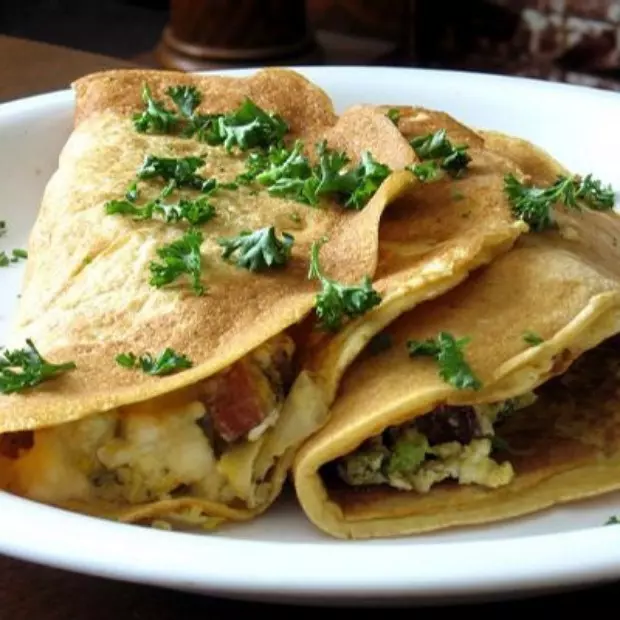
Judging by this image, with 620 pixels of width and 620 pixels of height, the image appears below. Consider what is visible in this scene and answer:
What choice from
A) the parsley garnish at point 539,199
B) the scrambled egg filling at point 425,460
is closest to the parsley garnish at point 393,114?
the parsley garnish at point 539,199

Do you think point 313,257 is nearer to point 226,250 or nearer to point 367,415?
point 226,250

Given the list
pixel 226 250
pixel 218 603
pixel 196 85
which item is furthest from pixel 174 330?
pixel 196 85

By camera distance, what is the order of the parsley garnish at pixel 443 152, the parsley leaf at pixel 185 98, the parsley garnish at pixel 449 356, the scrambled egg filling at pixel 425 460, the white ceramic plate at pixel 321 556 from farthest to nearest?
the parsley leaf at pixel 185 98
the parsley garnish at pixel 443 152
the scrambled egg filling at pixel 425 460
the parsley garnish at pixel 449 356
the white ceramic plate at pixel 321 556

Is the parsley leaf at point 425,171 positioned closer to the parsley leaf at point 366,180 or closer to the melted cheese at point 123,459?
the parsley leaf at point 366,180

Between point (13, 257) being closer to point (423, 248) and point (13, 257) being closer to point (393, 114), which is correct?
point (393, 114)

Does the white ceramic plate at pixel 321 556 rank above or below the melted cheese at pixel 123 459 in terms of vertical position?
above

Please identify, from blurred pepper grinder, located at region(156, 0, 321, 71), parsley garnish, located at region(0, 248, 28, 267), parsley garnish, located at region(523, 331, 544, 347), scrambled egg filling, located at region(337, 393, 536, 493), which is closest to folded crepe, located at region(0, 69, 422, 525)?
scrambled egg filling, located at region(337, 393, 536, 493)
